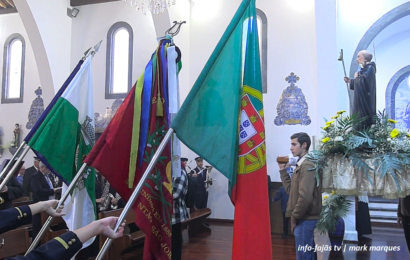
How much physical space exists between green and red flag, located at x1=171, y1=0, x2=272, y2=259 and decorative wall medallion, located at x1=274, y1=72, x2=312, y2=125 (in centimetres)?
681

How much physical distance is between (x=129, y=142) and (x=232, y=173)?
3.08 ft

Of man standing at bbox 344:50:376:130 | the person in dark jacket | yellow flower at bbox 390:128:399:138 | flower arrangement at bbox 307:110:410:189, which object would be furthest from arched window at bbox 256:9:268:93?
the person in dark jacket

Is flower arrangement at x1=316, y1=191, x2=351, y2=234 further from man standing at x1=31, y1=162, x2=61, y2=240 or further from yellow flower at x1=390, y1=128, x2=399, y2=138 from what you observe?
man standing at x1=31, y1=162, x2=61, y2=240

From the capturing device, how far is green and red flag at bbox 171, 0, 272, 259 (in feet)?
6.00

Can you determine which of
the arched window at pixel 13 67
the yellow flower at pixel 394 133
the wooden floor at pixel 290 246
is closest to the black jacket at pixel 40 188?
the wooden floor at pixel 290 246

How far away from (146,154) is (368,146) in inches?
77.6

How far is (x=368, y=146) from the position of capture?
3201 millimetres

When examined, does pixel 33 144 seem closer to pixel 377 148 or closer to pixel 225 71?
pixel 225 71

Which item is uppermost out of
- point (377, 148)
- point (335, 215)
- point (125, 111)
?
point (125, 111)

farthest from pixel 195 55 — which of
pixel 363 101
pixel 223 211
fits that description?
pixel 363 101

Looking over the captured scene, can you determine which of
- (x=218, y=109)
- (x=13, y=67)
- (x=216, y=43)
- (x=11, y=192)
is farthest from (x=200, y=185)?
(x=13, y=67)

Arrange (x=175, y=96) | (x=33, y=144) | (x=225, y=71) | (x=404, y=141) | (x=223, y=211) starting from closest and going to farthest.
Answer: (x=225, y=71) < (x=175, y=96) < (x=33, y=144) < (x=404, y=141) < (x=223, y=211)

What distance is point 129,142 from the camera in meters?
2.48

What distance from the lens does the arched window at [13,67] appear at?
11.0m
